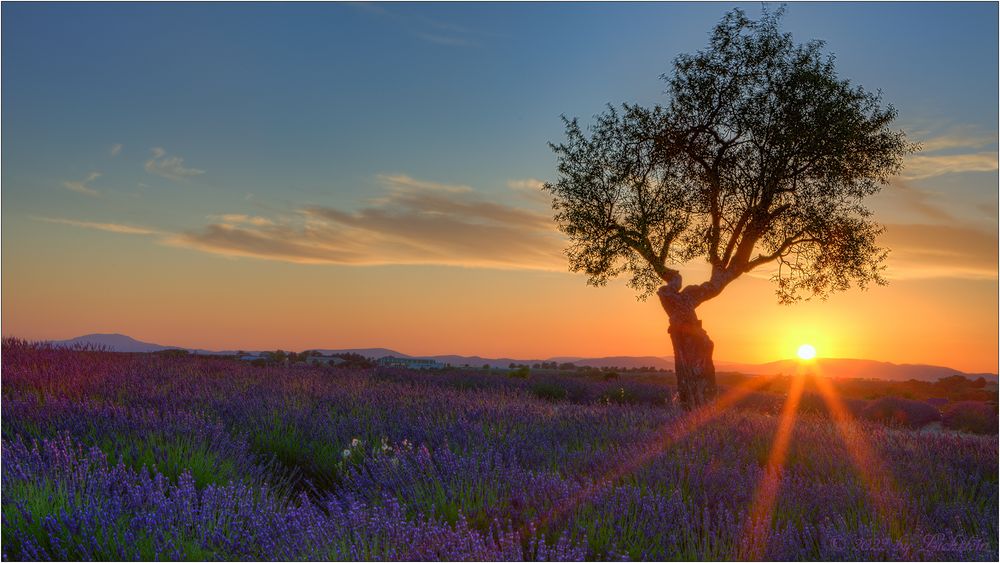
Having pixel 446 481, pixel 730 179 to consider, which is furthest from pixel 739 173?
pixel 446 481

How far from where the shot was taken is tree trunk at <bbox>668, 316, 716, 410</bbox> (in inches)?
612

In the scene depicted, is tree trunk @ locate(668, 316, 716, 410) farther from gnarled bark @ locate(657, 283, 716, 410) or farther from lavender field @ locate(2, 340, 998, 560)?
lavender field @ locate(2, 340, 998, 560)

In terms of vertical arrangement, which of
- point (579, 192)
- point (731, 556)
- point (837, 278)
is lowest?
point (731, 556)

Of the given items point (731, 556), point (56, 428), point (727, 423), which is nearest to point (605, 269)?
point (727, 423)

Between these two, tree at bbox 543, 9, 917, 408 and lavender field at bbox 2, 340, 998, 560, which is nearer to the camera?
lavender field at bbox 2, 340, 998, 560

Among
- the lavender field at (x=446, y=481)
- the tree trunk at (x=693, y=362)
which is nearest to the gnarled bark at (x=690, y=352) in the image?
the tree trunk at (x=693, y=362)

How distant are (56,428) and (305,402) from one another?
3.14 metres

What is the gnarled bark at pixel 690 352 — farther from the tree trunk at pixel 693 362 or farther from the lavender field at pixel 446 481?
the lavender field at pixel 446 481

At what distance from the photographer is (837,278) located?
16.7 m

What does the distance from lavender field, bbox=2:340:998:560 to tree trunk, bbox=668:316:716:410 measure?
5.13 metres

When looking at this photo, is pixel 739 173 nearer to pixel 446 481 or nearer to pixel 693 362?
pixel 693 362

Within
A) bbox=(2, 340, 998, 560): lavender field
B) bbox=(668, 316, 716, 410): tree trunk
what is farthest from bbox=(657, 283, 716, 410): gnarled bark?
bbox=(2, 340, 998, 560): lavender field

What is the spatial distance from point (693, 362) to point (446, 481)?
10.8 metres

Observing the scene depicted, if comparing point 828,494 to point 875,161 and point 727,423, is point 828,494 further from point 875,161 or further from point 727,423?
point 875,161
